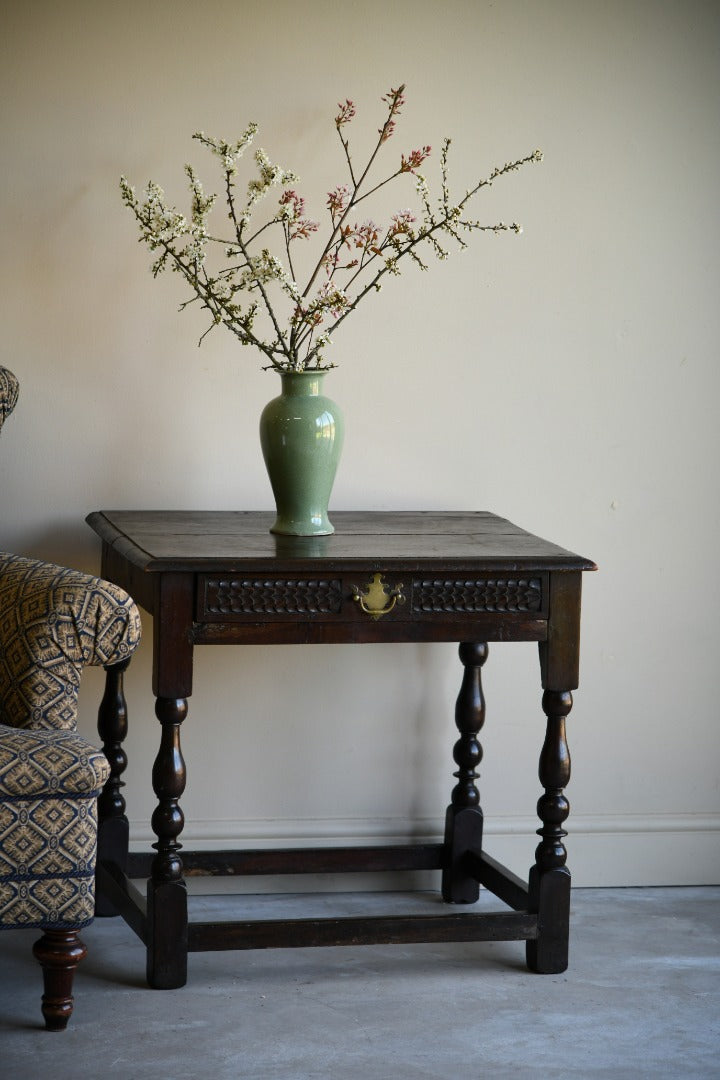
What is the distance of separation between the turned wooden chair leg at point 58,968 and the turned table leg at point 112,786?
1.62 feet

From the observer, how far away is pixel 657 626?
2.90 m

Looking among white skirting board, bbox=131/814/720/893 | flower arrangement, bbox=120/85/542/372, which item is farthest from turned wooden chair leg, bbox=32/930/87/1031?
flower arrangement, bbox=120/85/542/372

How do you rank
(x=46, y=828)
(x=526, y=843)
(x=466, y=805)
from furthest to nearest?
(x=526, y=843), (x=466, y=805), (x=46, y=828)

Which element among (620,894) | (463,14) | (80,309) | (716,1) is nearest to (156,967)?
(620,894)

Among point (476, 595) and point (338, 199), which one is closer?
point (476, 595)

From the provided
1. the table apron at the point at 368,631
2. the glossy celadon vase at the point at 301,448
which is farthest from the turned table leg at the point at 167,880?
the glossy celadon vase at the point at 301,448

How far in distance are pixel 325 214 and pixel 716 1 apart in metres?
0.95

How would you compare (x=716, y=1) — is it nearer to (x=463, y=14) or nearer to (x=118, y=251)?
(x=463, y=14)

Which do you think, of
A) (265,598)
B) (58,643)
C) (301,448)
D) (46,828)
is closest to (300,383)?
(301,448)

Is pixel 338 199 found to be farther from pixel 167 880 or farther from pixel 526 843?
pixel 526 843

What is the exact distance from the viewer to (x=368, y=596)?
219 cm

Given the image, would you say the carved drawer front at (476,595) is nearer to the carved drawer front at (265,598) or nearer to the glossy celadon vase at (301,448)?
the carved drawer front at (265,598)

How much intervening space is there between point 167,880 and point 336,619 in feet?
1.71

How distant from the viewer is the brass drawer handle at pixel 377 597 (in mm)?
2189
